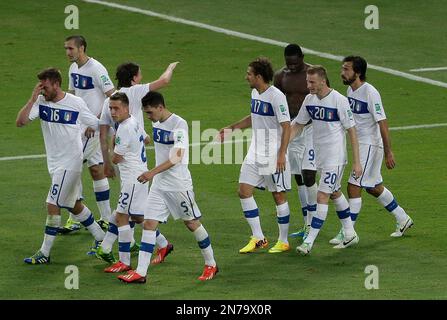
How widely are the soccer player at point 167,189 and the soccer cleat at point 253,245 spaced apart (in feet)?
4.26

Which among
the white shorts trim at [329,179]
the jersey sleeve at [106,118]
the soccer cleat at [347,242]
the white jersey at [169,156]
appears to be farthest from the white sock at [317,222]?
the jersey sleeve at [106,118]

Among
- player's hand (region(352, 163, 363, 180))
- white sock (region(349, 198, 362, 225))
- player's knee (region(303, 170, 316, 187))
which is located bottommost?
white sock (region(349, 198, 362, 225))

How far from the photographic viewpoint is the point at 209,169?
2225 centimetres

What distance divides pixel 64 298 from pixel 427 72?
1602 cm

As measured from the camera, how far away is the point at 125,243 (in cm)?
1627

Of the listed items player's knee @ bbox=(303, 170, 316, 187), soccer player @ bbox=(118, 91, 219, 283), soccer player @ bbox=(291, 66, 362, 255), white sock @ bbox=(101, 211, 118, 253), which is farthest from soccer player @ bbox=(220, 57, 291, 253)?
white sock @ bbox=(101, 211, 118, 253)

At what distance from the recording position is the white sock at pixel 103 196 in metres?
18.4

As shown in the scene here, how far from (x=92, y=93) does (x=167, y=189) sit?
3.22 m

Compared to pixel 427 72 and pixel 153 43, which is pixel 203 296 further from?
pixel 153 43

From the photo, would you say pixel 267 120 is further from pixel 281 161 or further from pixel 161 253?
pixel 161 253

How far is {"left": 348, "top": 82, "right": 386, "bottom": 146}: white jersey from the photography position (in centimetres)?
1745

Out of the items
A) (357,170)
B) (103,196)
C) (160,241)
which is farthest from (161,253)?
(357,170)

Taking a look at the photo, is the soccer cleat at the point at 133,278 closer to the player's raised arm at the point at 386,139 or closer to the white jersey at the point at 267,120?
the white jersey at the point at 267,120

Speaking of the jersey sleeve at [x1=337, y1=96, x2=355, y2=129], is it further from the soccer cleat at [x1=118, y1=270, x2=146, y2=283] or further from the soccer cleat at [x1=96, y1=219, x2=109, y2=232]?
the soccer cleat at [x1=96, y1=219, x2=109, y2=232]
